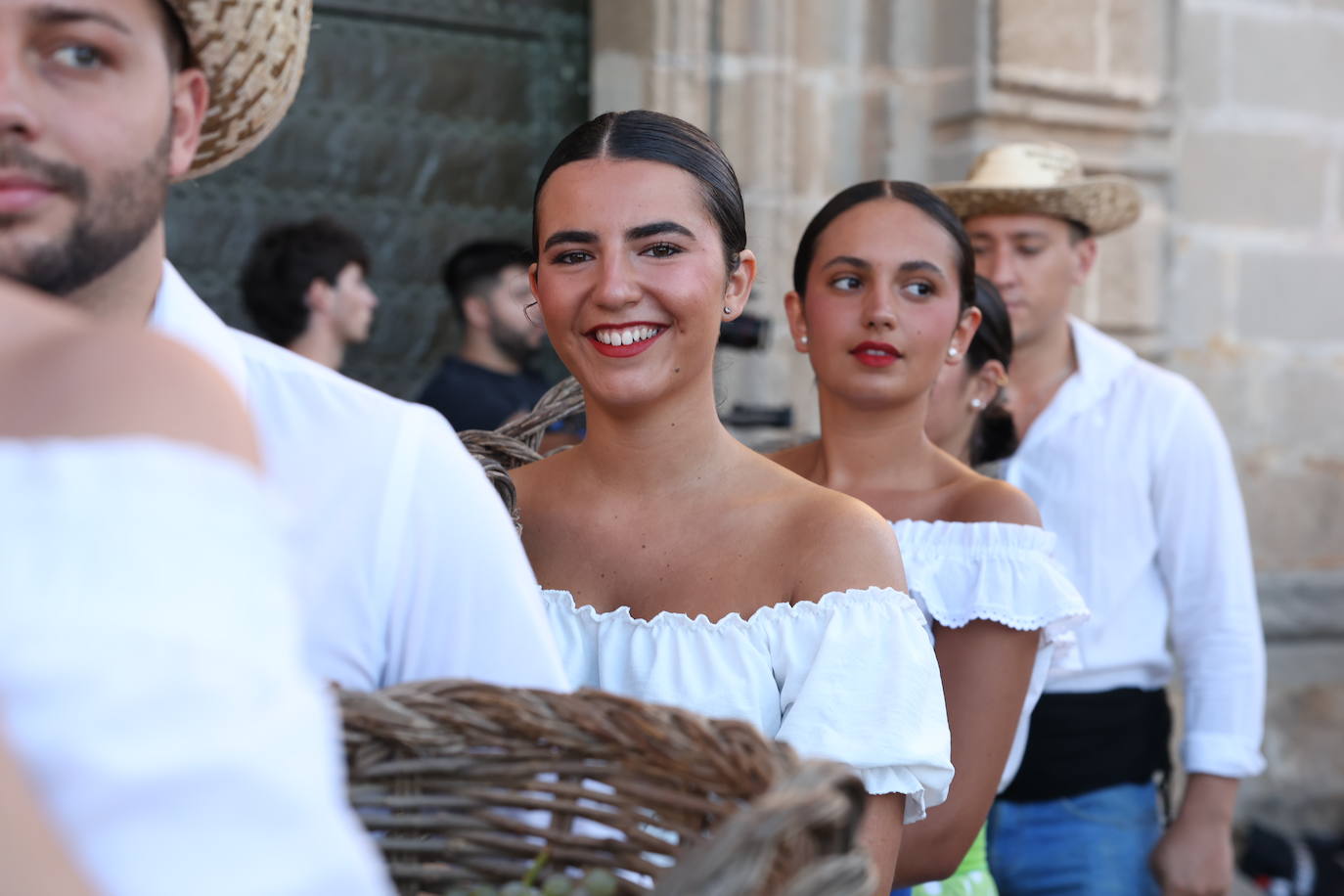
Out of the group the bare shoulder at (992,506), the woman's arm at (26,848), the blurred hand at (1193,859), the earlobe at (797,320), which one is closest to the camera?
the woman's arm at (26,848)

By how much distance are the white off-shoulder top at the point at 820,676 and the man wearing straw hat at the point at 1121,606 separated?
1.20 m

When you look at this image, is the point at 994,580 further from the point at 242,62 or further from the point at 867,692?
the point at 242,62

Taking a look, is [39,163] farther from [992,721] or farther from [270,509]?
[992,721]

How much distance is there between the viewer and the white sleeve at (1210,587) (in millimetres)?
3072

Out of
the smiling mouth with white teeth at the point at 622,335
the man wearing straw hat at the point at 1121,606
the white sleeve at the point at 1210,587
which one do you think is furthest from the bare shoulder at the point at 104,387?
the white sleeve at the point at 1210,587

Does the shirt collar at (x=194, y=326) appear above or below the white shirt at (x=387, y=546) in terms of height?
above

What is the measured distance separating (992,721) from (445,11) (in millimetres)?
3104

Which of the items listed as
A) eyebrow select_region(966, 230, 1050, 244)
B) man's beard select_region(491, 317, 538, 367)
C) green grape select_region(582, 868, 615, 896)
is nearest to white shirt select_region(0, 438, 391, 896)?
green grape select_region(582, 868, 615, 896)

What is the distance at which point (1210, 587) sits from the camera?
3.10 meters

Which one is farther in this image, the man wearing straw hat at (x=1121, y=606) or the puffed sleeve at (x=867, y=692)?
the man wearing straw hat at (x=1121, y=606)

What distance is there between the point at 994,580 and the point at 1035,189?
1.40 metres

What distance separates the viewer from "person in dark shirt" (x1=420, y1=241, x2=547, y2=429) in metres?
4.07

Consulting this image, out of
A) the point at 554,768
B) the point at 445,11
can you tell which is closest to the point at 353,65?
the point at 445,11

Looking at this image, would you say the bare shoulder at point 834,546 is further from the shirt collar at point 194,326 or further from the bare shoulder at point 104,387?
the bare shoulder at point 104,387
